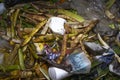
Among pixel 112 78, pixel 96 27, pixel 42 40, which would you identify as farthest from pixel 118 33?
pixel 42 40

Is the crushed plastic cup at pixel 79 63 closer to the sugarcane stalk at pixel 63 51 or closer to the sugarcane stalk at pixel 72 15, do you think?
the sugarcane stalk at pixel 63 51

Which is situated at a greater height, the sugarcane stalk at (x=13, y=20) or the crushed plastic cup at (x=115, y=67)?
the sugarcane stalk at (x=13, y=20)

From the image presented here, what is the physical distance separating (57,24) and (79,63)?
2.28 feet

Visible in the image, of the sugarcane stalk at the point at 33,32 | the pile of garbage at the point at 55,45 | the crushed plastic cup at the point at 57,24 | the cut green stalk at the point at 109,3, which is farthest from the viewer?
the cut green stalk at the point at 109,3

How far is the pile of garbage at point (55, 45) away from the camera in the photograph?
378 centimetres

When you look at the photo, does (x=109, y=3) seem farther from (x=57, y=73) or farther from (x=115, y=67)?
(x=57, y=73)

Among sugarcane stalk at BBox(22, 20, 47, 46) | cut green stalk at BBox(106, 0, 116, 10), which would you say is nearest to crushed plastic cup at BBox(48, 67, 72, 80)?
sugarcane stalk at BBox(22, 20, 47, 46)

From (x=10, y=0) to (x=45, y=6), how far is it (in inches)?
20.2

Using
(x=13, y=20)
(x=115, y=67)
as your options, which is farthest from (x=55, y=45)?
(x=115, y=67)

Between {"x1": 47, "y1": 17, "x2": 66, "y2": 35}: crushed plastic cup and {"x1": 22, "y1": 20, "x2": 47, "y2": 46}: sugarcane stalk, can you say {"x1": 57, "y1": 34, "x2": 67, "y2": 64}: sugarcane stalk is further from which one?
{"x1": 22, "y1": 20, "x2": 47, "y2": 46}: sugarcane stalk

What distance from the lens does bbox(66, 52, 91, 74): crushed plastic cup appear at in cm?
370

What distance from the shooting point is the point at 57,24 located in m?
4.14

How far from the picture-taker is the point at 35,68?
3.83 m

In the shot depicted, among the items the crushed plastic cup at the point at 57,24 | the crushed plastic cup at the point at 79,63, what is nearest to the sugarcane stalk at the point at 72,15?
the crushed plastic cup at the point at 57,24
